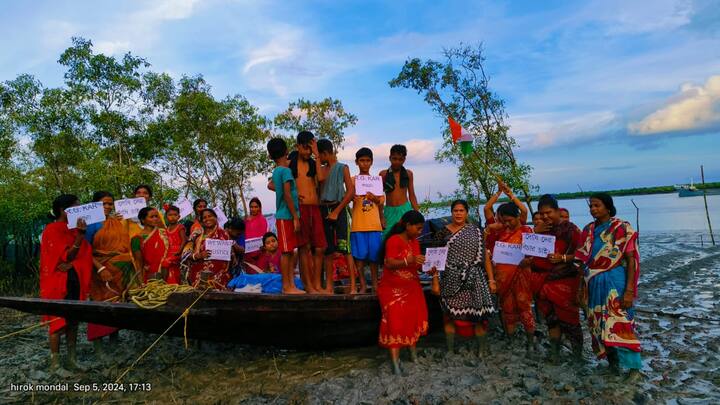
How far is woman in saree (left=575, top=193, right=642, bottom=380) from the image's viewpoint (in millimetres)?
4090

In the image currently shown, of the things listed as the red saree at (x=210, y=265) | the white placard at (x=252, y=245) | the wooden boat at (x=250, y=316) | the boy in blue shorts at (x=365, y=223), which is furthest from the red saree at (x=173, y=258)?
the boy in blue shorts at (x=365, y=223)

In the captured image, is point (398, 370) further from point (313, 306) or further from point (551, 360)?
point (551, 360)

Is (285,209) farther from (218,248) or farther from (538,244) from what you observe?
(538,244)

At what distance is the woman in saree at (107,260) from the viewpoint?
5492 millimetres

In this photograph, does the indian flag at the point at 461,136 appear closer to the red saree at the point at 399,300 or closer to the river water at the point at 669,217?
the red saree at the point at 399,300

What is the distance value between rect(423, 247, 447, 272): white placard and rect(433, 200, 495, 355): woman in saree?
468 mm

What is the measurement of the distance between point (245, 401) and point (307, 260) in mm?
1556

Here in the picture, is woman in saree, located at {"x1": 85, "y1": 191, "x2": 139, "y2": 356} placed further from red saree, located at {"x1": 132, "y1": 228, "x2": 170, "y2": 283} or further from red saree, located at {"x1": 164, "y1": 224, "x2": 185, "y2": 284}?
red saree, located at {"x1": 164, "y1": 224, "x2": 185, "y2": 284}

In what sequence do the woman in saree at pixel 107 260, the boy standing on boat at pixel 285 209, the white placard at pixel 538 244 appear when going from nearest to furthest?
the white placard at pixel 538 244 → the boy standing on boat at pixel 285 209 → the woman in saree at pixel 107 260

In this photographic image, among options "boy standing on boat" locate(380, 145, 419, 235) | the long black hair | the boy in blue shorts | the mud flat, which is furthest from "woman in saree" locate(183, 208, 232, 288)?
the long black hair

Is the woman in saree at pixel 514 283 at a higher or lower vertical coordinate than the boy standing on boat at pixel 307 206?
lower

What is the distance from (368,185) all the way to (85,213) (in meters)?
2.99

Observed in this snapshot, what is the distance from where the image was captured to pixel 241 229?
644cm

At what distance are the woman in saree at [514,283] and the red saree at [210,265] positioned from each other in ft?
10.8
